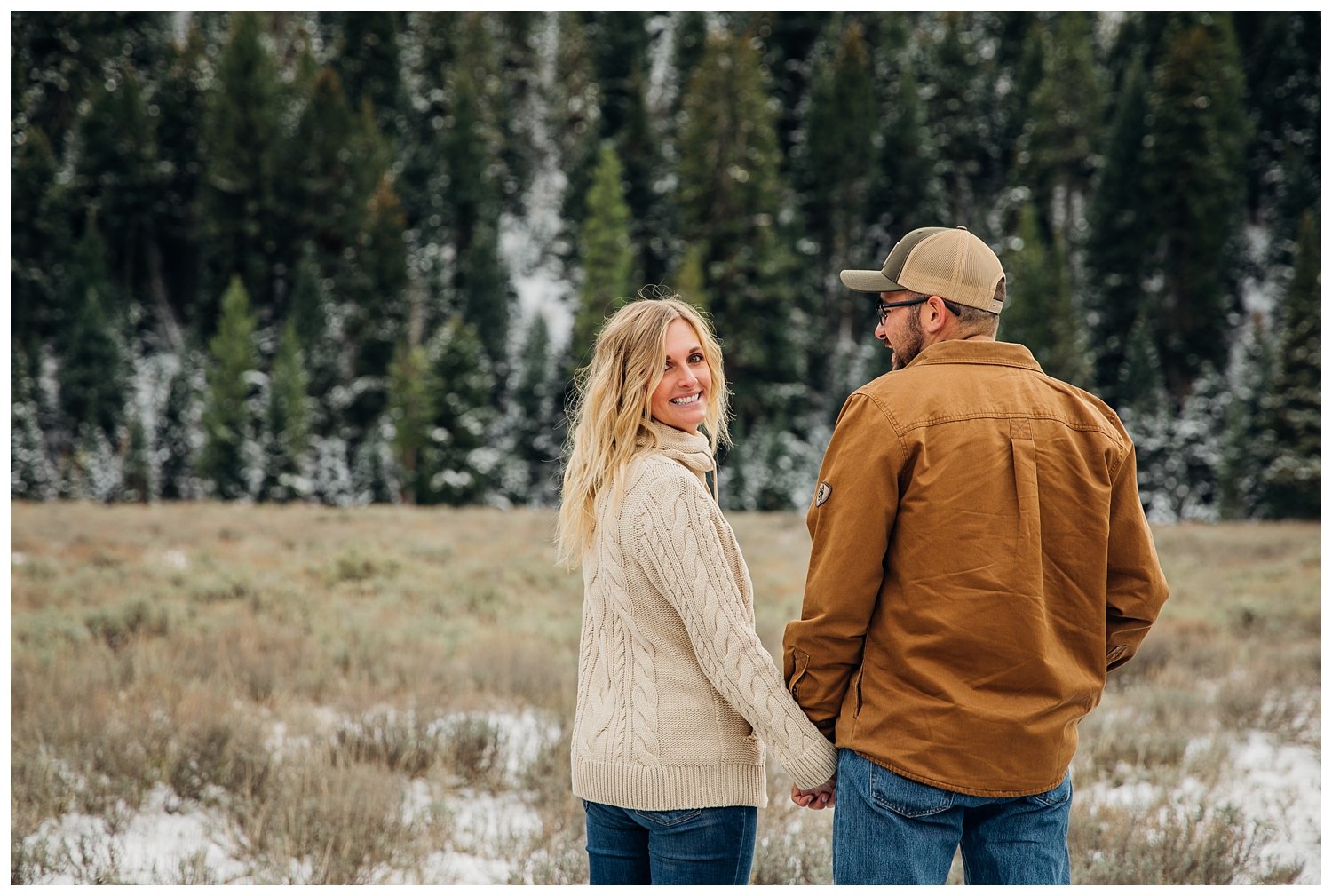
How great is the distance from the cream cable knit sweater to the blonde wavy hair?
6 centimetres

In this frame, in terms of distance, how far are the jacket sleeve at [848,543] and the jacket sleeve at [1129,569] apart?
545 mm

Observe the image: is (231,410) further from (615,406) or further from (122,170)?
(615,406)

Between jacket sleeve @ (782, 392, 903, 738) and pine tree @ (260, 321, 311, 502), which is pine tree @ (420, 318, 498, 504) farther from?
jacket sleeve @ (782, 392, 903, 738)

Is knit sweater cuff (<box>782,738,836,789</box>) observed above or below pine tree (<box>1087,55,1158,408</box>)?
below

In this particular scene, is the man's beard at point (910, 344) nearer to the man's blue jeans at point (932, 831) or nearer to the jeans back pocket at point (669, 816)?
the man's blue jeans at point (932, 831)

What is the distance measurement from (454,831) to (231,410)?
39.9 metres

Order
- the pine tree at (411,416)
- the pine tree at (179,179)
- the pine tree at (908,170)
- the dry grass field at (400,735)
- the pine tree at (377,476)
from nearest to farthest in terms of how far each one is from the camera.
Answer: the dry grass field at (400,735) → the pine tree at (411,416) → the pine tree at (377,476) → the pine tree at (908,170) → the pine tree at (179,179)

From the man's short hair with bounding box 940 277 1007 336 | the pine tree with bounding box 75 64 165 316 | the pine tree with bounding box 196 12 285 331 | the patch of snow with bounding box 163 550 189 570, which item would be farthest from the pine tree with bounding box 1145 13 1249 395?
the pine tree with bounding box 75 64 165 316

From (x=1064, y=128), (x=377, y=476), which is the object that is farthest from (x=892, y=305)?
(x=1064, y=128)

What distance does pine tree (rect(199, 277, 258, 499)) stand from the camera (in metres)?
39.0

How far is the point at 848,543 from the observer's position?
6.03ft

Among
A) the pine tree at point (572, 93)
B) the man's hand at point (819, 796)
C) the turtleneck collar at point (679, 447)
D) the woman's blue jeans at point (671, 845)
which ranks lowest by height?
the woman's blue jeans at point (671, 845)

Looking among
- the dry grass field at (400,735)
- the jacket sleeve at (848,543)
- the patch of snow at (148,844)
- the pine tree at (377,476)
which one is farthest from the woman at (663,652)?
the pine tree at (377,476)

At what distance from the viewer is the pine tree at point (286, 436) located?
127ft
